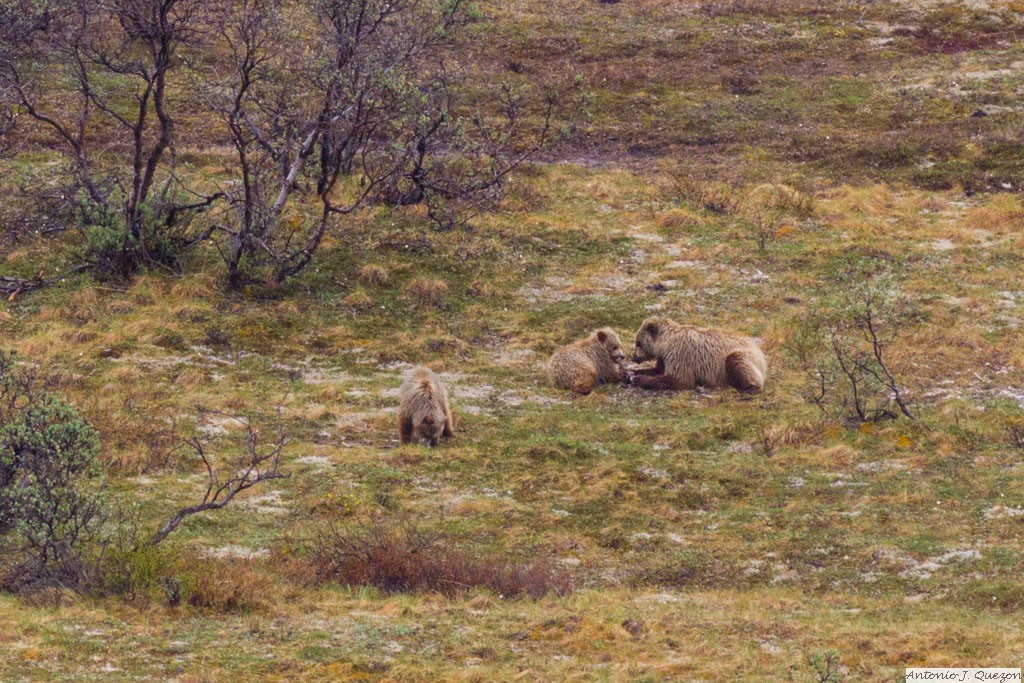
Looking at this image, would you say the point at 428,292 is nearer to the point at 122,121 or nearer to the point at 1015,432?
the point at 122,121

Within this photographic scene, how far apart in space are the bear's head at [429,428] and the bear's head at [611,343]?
13.1ft

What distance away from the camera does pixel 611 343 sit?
19969 millimetres

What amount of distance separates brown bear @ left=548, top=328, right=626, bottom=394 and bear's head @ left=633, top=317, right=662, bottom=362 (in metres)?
0.57

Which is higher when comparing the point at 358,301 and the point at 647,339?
the point at 358,301

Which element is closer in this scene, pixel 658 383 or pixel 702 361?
pixel 702 361

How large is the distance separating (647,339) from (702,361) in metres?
1.18

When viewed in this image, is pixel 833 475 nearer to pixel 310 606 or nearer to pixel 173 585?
pixel 310 606

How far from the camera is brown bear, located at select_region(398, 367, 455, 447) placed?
55.0ft

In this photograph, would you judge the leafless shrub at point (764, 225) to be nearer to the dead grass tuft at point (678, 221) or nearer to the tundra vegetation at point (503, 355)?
the tundra vegetation at point (503, 355)

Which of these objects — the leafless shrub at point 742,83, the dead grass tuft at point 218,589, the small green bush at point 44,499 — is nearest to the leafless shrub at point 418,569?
the dead grass tuft at point 218,589

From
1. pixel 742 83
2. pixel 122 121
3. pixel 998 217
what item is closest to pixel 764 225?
pixel 998 217

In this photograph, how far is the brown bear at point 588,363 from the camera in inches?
775

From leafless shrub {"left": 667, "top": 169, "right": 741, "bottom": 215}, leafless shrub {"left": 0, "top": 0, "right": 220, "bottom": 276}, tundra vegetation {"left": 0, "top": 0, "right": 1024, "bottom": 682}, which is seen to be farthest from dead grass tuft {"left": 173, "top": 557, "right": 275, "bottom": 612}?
leafless shrub {"left": 667, "top": 169, "right": 741, "bottom": 215}

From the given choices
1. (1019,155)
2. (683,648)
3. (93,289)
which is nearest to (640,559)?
(683,648)
